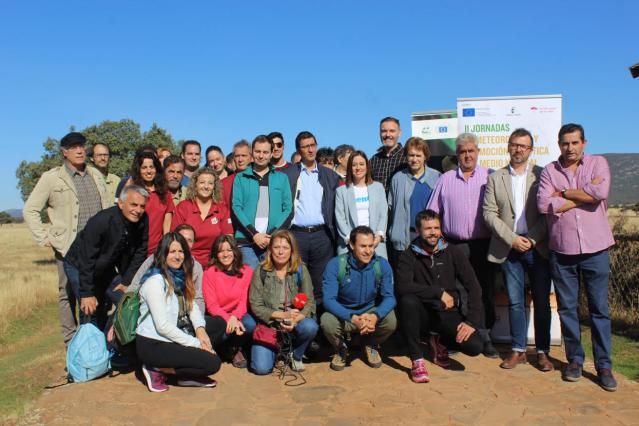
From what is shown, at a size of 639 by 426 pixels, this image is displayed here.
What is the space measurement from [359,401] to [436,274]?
151 cm

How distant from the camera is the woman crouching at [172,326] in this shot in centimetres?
489

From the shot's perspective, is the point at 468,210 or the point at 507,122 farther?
the point at 507,122

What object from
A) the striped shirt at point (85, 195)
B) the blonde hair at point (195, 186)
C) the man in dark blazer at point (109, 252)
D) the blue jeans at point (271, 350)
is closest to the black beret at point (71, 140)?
the striped shirt at point (85, 195)

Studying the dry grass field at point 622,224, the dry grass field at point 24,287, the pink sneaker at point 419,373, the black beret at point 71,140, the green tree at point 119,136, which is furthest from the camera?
the green tree at point 119,136

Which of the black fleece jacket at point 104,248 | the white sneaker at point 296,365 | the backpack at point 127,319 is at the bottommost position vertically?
the white sneaker at point 296,365

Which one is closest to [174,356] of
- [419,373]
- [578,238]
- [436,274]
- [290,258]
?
[290,258]

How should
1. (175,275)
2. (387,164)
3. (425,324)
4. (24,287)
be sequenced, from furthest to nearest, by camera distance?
(24,287), (387,164), (425,324), (175,275)

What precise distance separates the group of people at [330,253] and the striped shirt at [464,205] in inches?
0.6

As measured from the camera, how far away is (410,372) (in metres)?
5.41

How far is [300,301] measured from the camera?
5512 mm

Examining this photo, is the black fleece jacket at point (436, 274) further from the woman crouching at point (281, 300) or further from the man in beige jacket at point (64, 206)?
the man in beige jacket at point (64, 206)

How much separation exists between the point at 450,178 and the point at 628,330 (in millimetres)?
4094

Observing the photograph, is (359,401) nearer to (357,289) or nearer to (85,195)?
(357,289)

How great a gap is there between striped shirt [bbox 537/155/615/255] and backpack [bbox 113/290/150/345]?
12.3 feet
